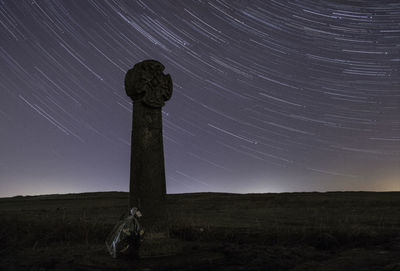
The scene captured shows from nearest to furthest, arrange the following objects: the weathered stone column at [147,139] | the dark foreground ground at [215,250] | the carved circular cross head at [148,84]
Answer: the dark foreground ground at [215,250] → the weathered stone column at [147,139] → the carved circular cross head at [148,84]

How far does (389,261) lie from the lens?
6.14 m

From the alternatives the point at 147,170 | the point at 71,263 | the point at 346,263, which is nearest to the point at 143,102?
Result: the point at 147,170

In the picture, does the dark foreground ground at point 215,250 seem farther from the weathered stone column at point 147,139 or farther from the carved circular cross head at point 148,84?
the carved circular cross head at point 148,84

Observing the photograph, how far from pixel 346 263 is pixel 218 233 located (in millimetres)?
4267

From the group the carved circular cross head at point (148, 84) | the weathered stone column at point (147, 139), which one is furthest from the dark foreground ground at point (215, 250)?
the carved circular cross head at point (148, 84)

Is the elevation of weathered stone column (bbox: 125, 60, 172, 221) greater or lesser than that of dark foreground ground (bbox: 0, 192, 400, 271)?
greater

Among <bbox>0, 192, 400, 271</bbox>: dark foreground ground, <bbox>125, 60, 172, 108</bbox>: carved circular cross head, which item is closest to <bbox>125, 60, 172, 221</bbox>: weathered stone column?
<bbox>125, 60, 172, 108</bbox>: carved circular cross head

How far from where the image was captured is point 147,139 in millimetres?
7699

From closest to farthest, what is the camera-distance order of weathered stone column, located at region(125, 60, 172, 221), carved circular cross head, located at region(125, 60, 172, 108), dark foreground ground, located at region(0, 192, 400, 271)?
dark foreground ground, located at region(0, 192, 400, 271) < weathered stone column, located at region(125, 60, 172, 221) < carved circular cross head, located at region(125, 60, 172, 108)

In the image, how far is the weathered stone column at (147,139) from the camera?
7.58 meters

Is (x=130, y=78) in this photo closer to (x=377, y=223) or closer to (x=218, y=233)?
(x=218, y=233)

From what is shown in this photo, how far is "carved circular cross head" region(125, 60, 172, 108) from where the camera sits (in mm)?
7719

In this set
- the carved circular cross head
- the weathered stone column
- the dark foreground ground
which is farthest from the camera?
the carved circular cross head

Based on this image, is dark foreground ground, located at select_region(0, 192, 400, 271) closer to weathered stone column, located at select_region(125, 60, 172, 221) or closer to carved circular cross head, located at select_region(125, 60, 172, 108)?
weathered stone column, located at select_region(125, 60, 172, 221)
